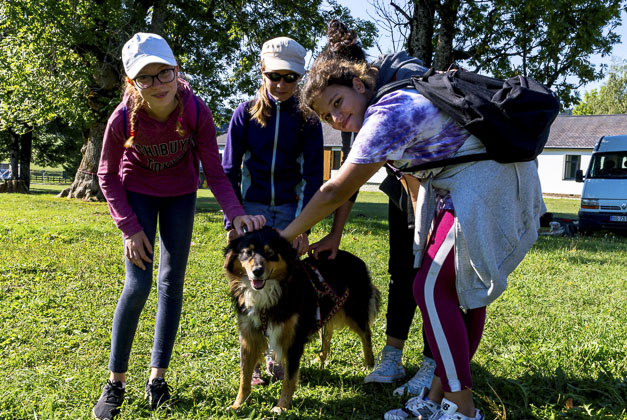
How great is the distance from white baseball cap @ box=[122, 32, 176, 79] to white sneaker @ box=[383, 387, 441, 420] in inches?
97.8

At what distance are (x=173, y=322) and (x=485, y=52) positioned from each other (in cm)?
1584

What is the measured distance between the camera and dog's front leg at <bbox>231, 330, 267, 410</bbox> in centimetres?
325

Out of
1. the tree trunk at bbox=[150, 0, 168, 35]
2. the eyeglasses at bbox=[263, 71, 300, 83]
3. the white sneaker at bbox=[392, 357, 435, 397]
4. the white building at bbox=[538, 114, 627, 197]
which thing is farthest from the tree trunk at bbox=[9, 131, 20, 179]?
the white building at bbox=[538, 114, 627, 197]

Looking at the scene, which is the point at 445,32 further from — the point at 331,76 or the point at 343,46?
the point at 331,76

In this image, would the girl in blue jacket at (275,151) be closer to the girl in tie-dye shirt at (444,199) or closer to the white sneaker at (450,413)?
the girl in tie-dye shirt at (444,199)

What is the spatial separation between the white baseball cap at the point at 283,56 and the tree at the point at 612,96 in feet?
193

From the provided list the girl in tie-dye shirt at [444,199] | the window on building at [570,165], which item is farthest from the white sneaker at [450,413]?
the window on building at [570,165]

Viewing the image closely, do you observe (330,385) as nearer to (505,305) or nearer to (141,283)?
(141,283)

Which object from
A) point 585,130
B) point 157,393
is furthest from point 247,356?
point 585,130

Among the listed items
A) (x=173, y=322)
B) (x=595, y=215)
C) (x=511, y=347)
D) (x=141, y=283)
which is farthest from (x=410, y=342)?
(x=595, y=215)

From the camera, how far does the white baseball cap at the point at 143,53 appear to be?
107 inches

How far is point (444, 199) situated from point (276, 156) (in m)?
1.35

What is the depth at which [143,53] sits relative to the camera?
2727 mm

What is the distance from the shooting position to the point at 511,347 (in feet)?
13.3
